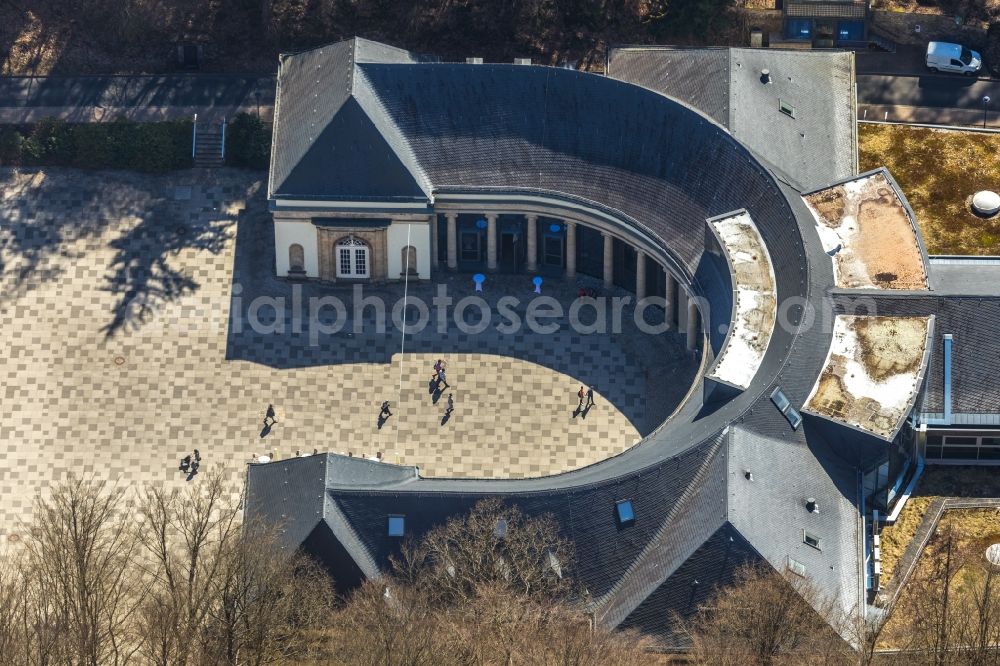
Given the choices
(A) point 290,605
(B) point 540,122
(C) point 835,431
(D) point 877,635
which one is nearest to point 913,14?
(B) point 540,122

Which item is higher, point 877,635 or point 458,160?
point 458,160

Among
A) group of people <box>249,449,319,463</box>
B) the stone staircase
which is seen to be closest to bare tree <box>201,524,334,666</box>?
group of people <box>249,449,319,463</box>

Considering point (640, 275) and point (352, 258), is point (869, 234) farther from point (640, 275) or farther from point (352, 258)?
point (352, 258)

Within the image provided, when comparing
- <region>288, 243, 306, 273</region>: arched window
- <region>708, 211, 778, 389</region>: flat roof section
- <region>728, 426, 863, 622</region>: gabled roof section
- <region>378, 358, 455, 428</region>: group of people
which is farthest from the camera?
<region>288, 243, 306, 273</region>: arched window

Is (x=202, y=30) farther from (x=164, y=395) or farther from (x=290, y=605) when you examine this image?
(x=290, y=605)

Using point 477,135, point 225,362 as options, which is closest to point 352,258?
point 225,362

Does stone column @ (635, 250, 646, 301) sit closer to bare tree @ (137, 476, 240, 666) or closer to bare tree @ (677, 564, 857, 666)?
bare tree @ (137, 476, 240, 666)
